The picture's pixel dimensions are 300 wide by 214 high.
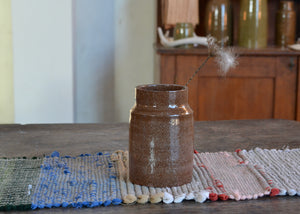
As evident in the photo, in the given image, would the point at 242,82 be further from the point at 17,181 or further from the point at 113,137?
the point at 17,181

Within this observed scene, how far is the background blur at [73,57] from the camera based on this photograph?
2.56 metres

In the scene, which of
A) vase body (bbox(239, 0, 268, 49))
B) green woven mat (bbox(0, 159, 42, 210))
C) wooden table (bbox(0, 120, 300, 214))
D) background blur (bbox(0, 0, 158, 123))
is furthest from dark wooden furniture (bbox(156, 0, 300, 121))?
green woven mat (bbox(0, 159, 42, 210))

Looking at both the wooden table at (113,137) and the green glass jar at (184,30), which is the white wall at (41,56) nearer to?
the green glass jar at (184,30)

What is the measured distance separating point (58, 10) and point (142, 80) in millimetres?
794

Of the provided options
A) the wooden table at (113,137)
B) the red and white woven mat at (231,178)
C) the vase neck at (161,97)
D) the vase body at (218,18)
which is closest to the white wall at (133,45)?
the vase body at (218,18)

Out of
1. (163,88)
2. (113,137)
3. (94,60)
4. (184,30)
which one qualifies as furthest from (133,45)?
(163,88)

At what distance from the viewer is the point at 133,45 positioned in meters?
3.05

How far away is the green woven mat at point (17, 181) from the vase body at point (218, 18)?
186 centimetres

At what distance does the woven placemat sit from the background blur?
1684 millimetres

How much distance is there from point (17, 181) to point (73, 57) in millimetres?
1915

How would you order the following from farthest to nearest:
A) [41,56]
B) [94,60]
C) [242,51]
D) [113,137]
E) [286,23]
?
[94,60] < [286,23] < [41,56] < [242,51] < [113,137]

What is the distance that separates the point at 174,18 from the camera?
2.63 metres

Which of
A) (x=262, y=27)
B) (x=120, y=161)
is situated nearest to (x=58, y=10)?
(x=262, y=27)

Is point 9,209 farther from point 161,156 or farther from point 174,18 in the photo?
point 174,18
